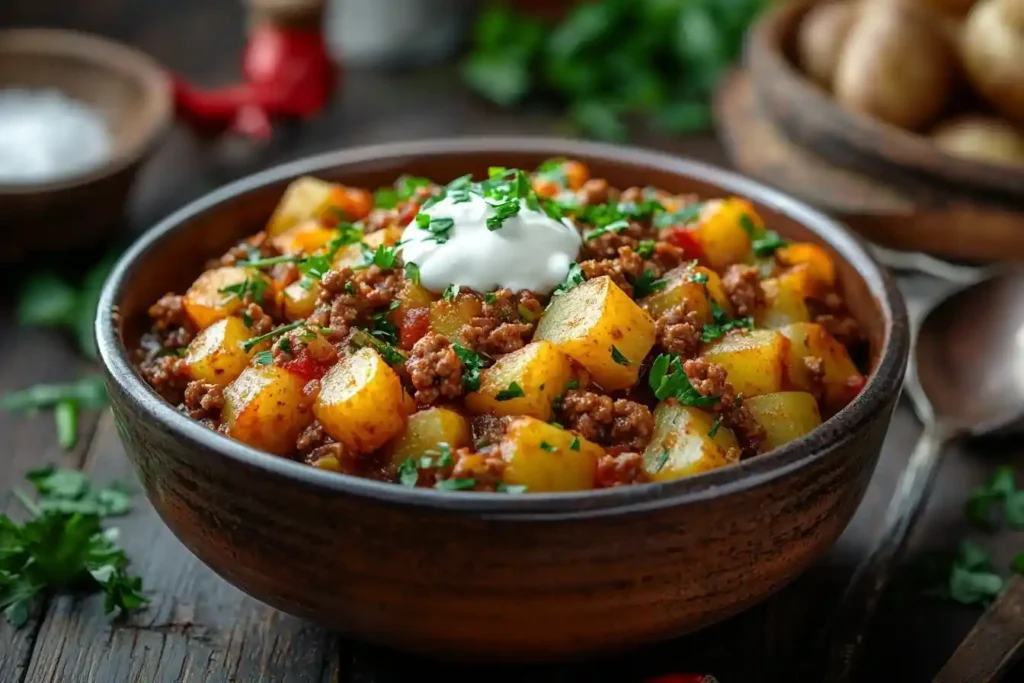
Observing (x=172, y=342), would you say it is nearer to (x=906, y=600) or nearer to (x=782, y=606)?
(x=782, y=606)

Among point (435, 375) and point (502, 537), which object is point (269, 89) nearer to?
point (435, 375)

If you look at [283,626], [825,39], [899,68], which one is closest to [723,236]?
[283,626]

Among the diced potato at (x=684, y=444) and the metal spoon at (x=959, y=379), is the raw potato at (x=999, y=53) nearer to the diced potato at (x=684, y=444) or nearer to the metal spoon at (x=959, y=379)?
the metal spoon at (x=959, y=379)

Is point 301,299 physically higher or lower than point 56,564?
higher

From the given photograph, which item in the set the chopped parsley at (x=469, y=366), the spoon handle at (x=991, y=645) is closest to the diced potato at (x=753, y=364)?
the chopped parsley at (x=469, y=366)

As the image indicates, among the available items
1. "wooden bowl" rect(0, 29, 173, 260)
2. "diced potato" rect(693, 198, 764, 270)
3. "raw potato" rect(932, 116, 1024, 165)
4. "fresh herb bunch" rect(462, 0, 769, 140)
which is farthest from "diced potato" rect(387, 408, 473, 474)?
"fresh herb bunch" rect(462, 0, 769, 140)

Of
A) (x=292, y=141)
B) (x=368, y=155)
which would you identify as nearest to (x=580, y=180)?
(x=368, y=155)

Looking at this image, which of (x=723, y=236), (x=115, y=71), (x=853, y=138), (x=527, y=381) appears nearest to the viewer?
(x=527, y=381)
